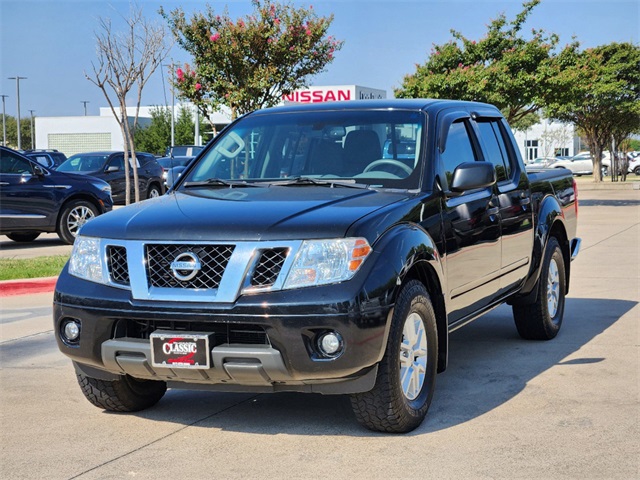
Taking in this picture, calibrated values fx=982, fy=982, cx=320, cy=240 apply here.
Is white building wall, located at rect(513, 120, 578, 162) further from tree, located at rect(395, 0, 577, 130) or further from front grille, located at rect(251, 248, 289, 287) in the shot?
front grille, located at rect(251, 248, 289, 287)

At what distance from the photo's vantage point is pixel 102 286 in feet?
16.5

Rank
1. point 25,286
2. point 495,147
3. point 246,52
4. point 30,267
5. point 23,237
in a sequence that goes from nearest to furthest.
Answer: point 495,147
point 25,286
point 30,267
point 23,237
point 246,52

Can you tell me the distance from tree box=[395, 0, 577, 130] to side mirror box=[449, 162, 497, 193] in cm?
2100

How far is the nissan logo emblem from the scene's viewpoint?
189 inches

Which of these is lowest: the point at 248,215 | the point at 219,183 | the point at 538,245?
the point at 538,245

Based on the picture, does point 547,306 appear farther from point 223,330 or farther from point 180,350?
point 180,350

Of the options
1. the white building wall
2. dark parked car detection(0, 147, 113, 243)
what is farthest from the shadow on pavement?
the white building wall

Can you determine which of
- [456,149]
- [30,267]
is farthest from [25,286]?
[456,149]

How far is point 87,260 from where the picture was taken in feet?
17.1

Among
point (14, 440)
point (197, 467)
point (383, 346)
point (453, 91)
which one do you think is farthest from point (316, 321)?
point (453, 91)

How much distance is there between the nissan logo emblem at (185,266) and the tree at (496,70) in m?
22.5

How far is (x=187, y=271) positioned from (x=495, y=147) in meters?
3.30

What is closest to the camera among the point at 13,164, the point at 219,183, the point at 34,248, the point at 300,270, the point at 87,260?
the point at 300,270

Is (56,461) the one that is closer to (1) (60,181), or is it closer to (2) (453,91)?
(1) (60,181)
